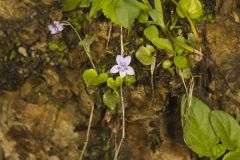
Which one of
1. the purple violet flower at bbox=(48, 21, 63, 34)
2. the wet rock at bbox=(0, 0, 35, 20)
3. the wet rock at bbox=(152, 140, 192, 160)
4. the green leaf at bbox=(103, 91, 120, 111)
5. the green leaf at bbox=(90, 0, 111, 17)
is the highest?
the green leaf at bbox=(90, 0, 111, 17)

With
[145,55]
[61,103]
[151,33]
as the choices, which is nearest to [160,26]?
[151,33]

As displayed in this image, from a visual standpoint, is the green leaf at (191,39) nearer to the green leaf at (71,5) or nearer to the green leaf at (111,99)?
the green leaf at (111,99)

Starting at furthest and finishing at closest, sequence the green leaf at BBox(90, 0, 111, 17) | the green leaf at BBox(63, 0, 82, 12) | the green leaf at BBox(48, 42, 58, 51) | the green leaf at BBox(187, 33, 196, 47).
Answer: the green leaf at BBox(48, 42, 58, 51) < the green leaf at BBox(63, 0, 82, 12) < the green leaf at BBox(187, 33, 196, 47) < the green leaf at BBox(90, 0, 111, 17)

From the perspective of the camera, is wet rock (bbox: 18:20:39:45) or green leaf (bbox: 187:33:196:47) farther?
wet rock (bbox: 18:20:39:45)

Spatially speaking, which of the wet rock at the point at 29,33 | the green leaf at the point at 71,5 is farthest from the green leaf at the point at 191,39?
the wet rock at the point at 29,33

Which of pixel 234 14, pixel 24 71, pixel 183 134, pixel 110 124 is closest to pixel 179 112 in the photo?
pixel 183 134

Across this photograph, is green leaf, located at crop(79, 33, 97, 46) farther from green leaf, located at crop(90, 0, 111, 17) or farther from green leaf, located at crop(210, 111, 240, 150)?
green leaf, located at crop(210, 111, 240, 150)

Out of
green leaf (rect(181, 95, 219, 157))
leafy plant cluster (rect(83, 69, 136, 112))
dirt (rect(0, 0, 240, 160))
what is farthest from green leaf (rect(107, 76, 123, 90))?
green leaf (rect(181, 95, 219, 157))
